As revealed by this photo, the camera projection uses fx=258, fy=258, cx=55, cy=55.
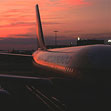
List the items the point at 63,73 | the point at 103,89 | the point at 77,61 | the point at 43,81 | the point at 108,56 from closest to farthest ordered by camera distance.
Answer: the point at 103,89 < the point at 108,56 < the point at 77,61 < the point at 63,73 < the point at 43,81

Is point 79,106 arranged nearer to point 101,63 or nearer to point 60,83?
point 60,83

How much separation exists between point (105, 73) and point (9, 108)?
12.4 ft

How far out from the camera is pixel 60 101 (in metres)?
13.4

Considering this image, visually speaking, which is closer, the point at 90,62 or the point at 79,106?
the point at 90,62

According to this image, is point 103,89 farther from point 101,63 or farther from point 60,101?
point 60,101

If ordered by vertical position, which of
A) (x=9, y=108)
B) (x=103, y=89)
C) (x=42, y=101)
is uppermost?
(x=103, y=89)

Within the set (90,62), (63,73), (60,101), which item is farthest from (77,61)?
(60,101)

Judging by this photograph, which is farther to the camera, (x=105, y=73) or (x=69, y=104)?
(x=69, y=104)

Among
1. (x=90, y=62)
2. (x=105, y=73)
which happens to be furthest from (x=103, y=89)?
(x=90, y=62)

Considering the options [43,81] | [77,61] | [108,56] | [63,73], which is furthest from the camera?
[43,81]

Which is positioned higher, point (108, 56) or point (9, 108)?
point (108, 56)

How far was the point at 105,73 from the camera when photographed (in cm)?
924

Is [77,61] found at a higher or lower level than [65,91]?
higher

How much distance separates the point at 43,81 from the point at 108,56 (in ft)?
16.6
